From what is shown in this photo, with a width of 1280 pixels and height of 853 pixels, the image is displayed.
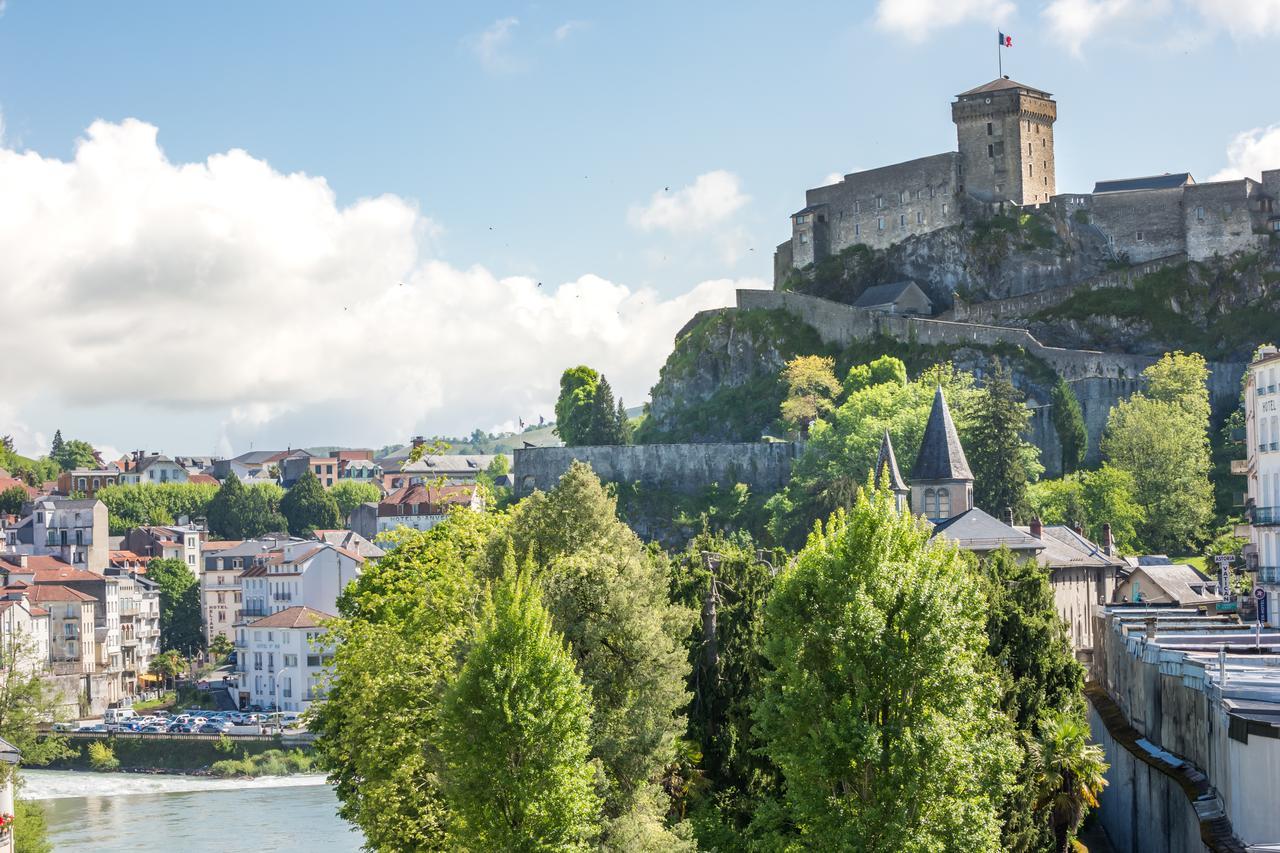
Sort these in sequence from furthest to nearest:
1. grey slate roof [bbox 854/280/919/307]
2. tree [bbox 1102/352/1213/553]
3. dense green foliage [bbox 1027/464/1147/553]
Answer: grey slate roof [bbox 854/280/919/307] < tree [bbox 1102/352/1213/553] < dense green foliage [bbox 1027/464/1147/553]

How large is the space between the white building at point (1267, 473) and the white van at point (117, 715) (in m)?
59.1

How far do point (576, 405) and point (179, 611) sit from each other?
2901 centimetres

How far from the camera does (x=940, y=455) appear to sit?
Answer: 66875 mm

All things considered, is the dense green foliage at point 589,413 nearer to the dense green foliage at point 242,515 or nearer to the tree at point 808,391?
the tree at point 808,391

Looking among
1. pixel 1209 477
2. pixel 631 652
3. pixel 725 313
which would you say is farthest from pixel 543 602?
pixel 725 313

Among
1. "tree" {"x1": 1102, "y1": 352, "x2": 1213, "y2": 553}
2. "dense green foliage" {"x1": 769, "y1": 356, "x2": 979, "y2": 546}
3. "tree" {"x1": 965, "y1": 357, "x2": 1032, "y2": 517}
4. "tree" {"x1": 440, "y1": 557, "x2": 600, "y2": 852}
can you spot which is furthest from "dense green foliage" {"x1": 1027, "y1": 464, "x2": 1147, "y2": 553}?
"tree" {"x1": 440, "y1": 557, "x2": 600, "y2": 852}

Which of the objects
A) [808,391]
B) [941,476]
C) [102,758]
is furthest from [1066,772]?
[808,391]

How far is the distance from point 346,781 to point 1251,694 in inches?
803

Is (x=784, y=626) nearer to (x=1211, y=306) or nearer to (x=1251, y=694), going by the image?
(x=1251, y=694)

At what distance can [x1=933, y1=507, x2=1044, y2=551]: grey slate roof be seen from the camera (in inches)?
Answer: 2247

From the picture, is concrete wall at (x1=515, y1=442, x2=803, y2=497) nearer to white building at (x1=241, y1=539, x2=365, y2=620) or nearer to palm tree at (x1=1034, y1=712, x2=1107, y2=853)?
white building at (x1=241, y1=539, x2=365, y2=620)

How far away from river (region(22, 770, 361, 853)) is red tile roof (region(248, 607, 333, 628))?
17582 millimetres

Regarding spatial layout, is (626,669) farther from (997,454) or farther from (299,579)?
(299,579)

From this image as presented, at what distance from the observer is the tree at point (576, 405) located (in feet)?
385
